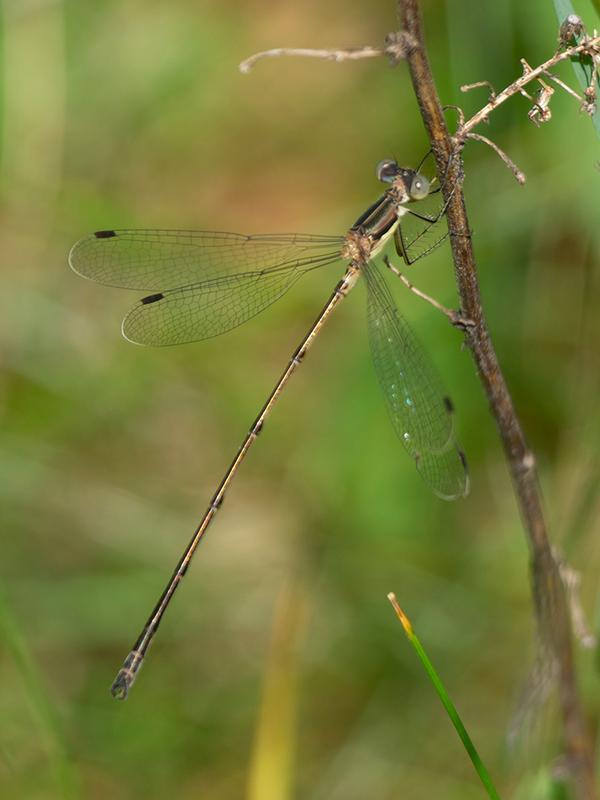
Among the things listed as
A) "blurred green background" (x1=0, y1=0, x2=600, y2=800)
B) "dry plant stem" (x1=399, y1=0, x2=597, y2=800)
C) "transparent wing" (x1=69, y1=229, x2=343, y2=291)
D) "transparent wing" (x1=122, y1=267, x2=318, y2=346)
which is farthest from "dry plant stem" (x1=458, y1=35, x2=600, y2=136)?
"transparent wing" (x1=122, y1=267, x2=318, y2=346)

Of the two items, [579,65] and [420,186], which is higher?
[420,186]

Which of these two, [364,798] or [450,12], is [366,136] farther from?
[364,798]

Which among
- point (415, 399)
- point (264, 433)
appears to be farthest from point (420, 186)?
point (264, 433)

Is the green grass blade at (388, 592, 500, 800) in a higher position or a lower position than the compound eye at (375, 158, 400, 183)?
lower

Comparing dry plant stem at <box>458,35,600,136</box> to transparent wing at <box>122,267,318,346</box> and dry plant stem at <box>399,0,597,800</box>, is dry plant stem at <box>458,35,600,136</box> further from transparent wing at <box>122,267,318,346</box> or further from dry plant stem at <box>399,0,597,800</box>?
transparent wing at <box>122,267,318,346</box>

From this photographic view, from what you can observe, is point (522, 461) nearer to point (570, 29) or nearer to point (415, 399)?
point (570, 29)

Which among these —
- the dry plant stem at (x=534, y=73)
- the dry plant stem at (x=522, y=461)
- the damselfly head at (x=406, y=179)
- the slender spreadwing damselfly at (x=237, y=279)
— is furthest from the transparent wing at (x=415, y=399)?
the dry plant stem at (x=534, y=73)
